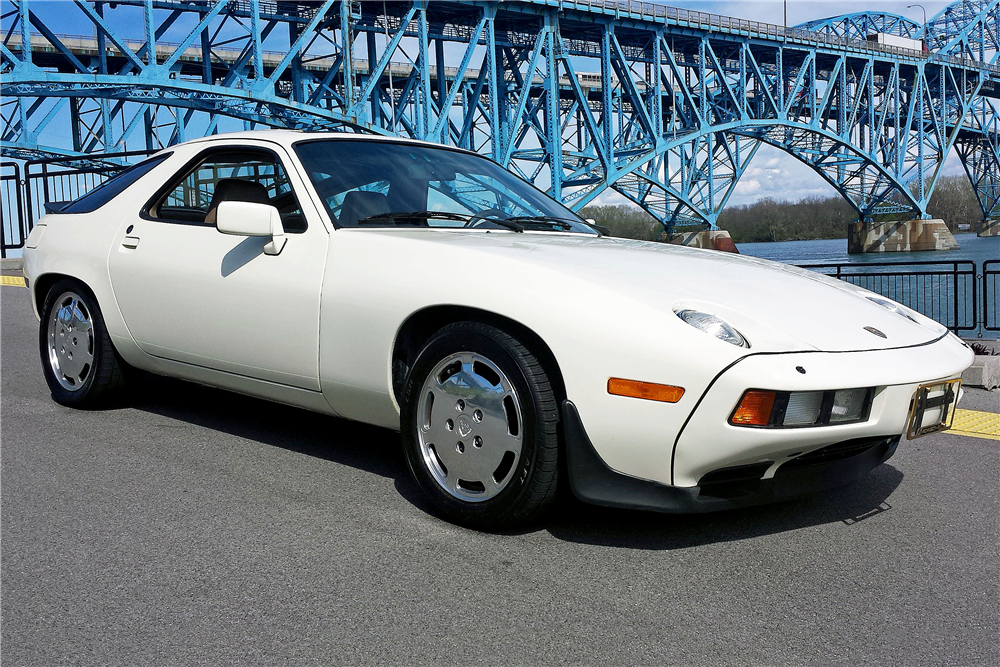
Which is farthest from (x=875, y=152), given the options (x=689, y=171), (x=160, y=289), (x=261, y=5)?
(x=160, y=289)

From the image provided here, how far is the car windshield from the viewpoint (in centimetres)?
364

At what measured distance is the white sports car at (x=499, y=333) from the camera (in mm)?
2621

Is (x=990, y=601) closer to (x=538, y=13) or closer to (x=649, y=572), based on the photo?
(x=649, y=572)

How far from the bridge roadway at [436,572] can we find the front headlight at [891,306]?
701 millimetres

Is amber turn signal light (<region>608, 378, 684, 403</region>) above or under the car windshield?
under

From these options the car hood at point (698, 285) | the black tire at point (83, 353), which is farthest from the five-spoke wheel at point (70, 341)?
the car hood at point (698, 285)

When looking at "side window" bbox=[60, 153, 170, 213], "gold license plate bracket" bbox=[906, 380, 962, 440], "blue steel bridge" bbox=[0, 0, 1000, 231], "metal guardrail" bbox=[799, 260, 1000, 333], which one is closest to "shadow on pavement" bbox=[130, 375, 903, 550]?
"gold license plate bracket" bbox=[906, 380, 962, 440]

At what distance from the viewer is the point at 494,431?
114 inches

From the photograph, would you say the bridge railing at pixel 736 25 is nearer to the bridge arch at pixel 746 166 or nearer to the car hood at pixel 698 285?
the bridge arch at pixel 746 166

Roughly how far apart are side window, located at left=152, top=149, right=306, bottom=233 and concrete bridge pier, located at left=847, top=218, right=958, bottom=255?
71.2m

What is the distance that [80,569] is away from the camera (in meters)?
2.60

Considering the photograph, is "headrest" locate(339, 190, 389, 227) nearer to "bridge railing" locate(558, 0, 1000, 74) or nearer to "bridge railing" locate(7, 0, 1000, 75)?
"bridge railing" locate(7, 0, 1000, 75)

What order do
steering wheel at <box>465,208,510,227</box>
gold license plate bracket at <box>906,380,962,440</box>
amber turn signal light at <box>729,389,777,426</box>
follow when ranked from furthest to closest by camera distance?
steering wheel at <box>465,208,510,227</box> < gold license plate bracket at <box>906,380,962,440</box> < amber turn signal light at <box>729,389,777,426</box>

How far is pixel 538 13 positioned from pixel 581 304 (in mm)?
39016
